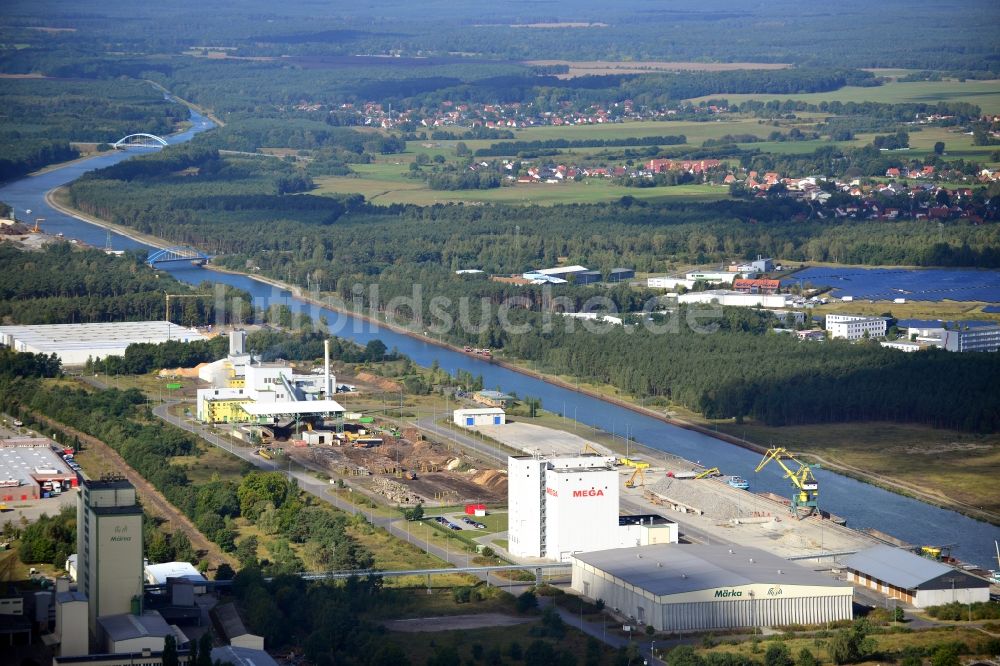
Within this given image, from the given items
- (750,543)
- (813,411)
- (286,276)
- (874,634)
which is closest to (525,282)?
(286,276)

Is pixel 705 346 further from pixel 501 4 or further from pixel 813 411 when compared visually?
pixel 501 4

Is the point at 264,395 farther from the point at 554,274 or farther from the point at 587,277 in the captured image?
the point at 587,277

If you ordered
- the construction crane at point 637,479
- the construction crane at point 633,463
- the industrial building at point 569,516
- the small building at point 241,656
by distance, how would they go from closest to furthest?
the small building at point 241,656 → the industrial building at point 569,516 → the construction crane at point 637,479 → the construction crane at point 633,463

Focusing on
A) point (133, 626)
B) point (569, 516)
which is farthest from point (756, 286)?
point (133, 626)

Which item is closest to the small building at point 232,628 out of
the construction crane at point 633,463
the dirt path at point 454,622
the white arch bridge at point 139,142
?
the dirt path at point 454,622

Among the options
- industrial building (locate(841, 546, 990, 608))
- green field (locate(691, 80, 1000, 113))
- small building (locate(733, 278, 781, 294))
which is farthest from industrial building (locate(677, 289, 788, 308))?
green field (locate(691, 80, 1000, 113))

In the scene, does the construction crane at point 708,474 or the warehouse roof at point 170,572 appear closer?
the warehouse roof at point 170,572

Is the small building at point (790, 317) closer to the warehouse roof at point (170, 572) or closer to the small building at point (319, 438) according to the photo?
the small building at point (319, 438)
